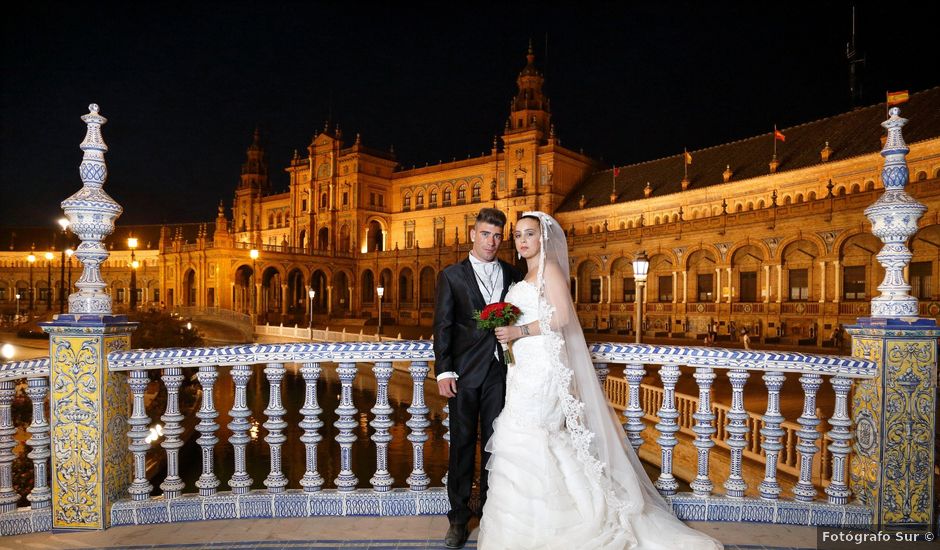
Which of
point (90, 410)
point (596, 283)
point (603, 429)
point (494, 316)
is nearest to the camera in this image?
point (494, 316)

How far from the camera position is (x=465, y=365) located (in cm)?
369

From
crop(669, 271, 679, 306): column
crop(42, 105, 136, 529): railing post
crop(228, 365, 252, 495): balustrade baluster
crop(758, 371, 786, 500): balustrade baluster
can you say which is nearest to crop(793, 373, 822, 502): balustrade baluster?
crop(758, 371, 786, 500): balustrade baluster

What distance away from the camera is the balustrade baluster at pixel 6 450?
3.90 m

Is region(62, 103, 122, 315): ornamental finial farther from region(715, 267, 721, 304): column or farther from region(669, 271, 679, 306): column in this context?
region(669, 271, 679, 306): column

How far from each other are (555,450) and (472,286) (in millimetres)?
1184

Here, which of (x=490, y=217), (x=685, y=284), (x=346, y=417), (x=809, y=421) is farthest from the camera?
(x=685, y=284)

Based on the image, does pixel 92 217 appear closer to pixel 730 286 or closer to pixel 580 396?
pixel 580 396

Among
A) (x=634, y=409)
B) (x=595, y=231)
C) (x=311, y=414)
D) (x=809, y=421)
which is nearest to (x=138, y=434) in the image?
(x=311, y=414)

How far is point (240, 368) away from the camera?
12.8 ft

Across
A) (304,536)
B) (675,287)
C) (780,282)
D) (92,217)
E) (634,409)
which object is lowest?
(304,536)

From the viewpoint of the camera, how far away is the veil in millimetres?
3412

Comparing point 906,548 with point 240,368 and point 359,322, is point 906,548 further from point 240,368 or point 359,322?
point 359,322

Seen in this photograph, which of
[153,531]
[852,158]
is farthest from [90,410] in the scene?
[852,158]

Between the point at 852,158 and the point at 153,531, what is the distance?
125 ft
